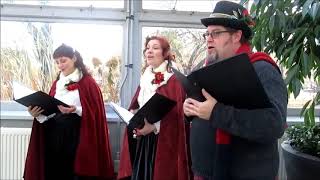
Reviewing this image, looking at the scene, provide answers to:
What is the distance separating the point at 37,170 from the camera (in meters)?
2.54

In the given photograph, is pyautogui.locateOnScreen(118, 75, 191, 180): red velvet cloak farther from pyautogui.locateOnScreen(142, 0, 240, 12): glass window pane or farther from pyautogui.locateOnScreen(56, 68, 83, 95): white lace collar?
pyautogui.locateOnScreen(142, 0, 240, 12): glass window pane

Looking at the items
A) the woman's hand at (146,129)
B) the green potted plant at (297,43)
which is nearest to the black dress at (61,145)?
the woman's hand at (146,129)

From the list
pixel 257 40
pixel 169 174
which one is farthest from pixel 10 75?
pixel 257 40

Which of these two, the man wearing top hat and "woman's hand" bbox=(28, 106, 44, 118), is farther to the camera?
"woman's hand" bbox=(28, 106, 44, 118)

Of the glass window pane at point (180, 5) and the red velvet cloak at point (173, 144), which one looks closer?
the red velvet cloak at point (173, 144)

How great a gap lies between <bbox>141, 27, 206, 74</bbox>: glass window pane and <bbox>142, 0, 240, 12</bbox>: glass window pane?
7.3 inches

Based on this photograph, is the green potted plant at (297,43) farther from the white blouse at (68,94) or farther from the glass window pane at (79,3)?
the glass window pane at (79,3)

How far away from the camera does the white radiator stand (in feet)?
9.42

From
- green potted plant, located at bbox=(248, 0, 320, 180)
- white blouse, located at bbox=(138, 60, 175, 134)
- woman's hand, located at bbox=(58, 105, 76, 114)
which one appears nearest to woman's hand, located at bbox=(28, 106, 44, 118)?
woman's hand, located at bbox=(58, 105, 76, 114)

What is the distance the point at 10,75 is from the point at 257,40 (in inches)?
86.4

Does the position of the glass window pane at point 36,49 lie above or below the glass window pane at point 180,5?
below

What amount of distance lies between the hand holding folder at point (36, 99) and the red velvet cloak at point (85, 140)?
0.64ft

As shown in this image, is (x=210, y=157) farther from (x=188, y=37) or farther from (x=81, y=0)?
(x=81, y=0)

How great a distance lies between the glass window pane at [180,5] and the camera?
3.16 metres
